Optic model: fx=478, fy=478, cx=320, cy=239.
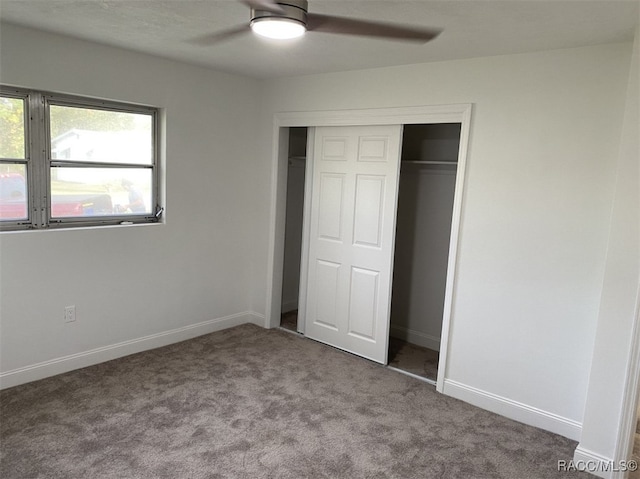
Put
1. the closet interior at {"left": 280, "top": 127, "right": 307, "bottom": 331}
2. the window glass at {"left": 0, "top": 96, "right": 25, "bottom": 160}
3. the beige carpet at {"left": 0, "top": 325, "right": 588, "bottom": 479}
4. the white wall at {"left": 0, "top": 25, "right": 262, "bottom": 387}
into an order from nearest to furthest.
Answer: the beige carpet at {"left": 0, "top": 325, "right": 588, "bottom": 479} → the window glass at {"left": 0, "top": 96, "right": 25, "bottom": 160} → the white wall at {"left": 0, "top": 25, "right": 262, "bottom": 387} → the closet interior at {"left": 280, "top": 127, "right": 307, "bottom": 331}

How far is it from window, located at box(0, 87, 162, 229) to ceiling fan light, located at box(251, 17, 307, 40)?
1.99 metres

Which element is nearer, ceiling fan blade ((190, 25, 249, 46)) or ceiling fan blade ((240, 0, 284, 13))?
ceiling fan blade ((240, 0, 284, 13))

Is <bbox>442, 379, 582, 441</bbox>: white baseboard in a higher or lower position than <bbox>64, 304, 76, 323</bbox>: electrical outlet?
lower

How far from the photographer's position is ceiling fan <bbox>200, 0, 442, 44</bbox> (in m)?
2.02

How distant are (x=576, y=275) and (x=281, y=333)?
265 centimetres

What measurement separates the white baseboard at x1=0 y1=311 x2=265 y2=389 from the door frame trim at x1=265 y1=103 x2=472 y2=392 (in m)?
0.36

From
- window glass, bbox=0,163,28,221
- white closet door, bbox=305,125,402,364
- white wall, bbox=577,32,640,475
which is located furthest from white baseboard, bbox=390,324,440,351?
window glass, bbox=0,163,28,221

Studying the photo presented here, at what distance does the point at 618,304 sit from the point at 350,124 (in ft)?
7.60

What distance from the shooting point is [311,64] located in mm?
3676

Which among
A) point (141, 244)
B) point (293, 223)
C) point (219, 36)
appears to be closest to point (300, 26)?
point (219, 36)

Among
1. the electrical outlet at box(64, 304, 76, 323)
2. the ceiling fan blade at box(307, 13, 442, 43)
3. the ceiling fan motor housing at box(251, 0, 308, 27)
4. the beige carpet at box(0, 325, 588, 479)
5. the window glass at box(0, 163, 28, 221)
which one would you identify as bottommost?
the beige carpet at box(0, 325, 588, 479)

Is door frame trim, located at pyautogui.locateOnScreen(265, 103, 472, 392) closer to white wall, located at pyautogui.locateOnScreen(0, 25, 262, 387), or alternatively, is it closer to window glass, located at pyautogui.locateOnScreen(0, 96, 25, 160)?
white wall, located at pyautogui.locateOnScreen(0, 25, 262, 387)

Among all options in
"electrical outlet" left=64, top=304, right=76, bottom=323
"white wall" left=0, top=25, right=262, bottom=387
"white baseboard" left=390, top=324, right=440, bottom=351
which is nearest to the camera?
"white wall" left=0, top=25, right=262, bottom=387

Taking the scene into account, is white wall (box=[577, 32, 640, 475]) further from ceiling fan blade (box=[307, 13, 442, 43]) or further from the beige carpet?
ceiling fan blade (box=[307, 13, 442, 43])
